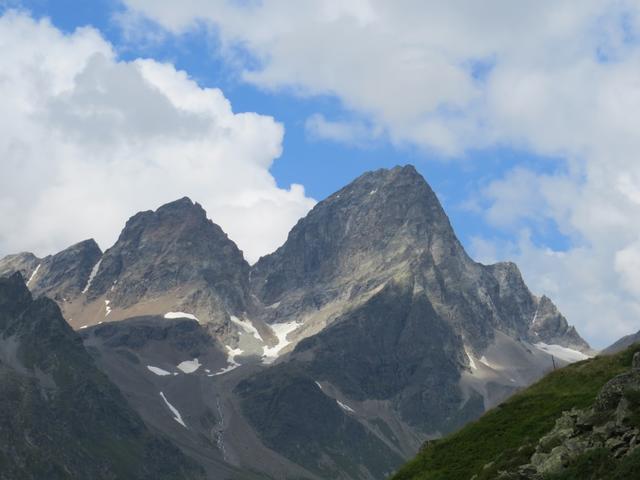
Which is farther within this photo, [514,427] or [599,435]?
[514,427]

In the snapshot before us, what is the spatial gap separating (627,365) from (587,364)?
14.4 feet

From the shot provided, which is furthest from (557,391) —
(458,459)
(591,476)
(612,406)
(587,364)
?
(591,476)

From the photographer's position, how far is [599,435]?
43.3m

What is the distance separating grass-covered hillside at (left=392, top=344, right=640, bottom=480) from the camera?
56.9m

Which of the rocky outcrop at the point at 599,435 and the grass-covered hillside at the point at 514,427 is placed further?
the grass-covered hillside at the point at 514,427

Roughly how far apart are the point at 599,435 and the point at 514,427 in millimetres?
17863

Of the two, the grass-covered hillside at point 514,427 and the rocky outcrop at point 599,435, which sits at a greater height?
the grass-covered hillside at point 514,427

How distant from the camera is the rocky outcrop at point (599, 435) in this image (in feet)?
135

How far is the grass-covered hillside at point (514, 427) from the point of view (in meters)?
56.9

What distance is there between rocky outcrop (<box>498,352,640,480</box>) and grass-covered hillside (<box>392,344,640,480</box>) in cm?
342

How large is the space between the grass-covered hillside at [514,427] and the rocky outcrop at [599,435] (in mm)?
3421

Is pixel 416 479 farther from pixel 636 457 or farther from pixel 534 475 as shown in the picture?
pixel 636 457

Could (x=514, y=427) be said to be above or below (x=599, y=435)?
above

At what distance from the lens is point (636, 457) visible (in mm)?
37656
